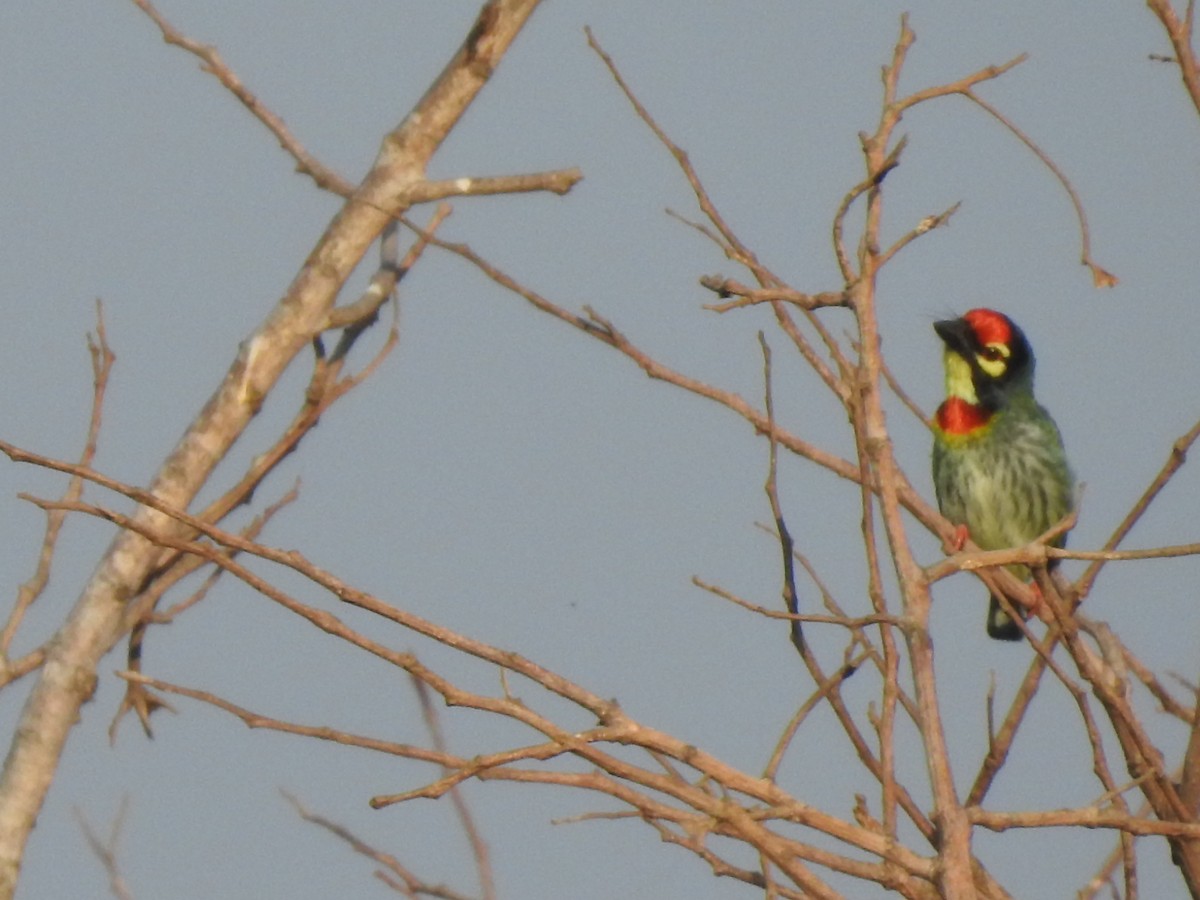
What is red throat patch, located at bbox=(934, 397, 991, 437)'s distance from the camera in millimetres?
5281

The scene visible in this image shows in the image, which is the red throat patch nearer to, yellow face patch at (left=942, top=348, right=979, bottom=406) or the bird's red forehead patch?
yellow face patch at (left=942, top=348, right=979, bottom=406)

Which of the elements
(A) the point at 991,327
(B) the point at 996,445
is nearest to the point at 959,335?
(A) the point at 991,327

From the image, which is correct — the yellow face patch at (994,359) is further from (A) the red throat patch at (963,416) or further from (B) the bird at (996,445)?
(A) the red throat patch at (963,416)

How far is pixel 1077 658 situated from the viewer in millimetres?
2543

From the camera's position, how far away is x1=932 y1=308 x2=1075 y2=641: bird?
17.1 feet

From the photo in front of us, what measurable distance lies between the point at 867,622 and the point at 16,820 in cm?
203

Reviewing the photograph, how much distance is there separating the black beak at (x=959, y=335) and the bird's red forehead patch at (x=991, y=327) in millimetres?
20

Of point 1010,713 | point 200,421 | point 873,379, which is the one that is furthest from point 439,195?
point 873,379

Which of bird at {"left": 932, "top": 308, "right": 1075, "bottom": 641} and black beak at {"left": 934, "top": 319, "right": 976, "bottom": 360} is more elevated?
black beak at {"left": 934, "top": 319, "right": 976, "bottom": 360}

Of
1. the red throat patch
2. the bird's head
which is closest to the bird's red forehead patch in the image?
the bird's head

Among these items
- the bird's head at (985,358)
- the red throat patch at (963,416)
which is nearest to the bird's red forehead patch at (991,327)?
the bird's head at (985,358)

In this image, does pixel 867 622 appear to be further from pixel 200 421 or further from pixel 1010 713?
pixel 200 421

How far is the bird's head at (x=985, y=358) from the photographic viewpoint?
5250mm

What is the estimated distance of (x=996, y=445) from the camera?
17.2 feet
